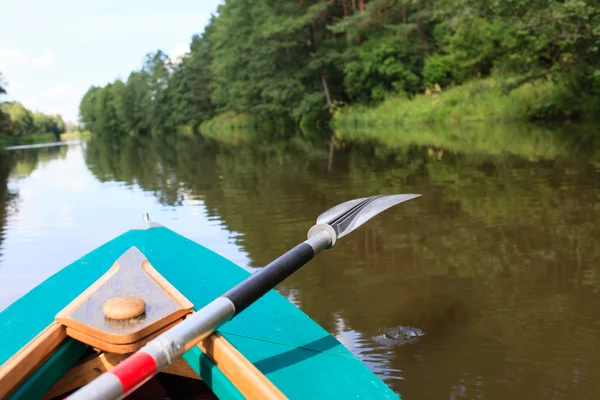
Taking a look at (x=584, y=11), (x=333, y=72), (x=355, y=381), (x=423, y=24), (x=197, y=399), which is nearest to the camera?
(x=355, y=381)

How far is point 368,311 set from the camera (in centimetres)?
391

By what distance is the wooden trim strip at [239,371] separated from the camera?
1.58 metres

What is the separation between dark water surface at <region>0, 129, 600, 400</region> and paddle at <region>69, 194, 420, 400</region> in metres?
0.87

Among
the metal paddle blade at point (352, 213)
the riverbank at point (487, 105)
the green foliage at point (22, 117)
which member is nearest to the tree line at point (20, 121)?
the green foliage at point (22, 117)

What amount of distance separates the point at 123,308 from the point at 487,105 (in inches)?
833

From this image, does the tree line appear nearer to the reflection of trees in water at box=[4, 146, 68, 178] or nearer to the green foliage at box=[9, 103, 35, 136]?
the green foliage at box=[9, 103, 35, 136]

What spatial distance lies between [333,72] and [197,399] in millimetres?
30480

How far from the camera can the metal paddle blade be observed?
9.21ft

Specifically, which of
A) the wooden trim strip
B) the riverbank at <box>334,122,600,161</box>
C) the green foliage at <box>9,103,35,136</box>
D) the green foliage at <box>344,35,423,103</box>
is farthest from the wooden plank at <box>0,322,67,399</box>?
the green foliage at <box>9,103,35,136</box>

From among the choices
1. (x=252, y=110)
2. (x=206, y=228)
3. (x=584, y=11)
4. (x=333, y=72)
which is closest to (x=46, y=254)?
(x=206, y=228)

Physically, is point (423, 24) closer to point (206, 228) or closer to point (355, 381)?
point (206, 228)

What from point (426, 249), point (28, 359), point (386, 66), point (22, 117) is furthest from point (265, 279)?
point (22, 117)

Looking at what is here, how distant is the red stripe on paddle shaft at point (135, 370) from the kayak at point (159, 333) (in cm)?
22

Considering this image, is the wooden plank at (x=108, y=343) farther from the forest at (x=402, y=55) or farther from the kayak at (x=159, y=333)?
the forest at (x=402, y=55)
